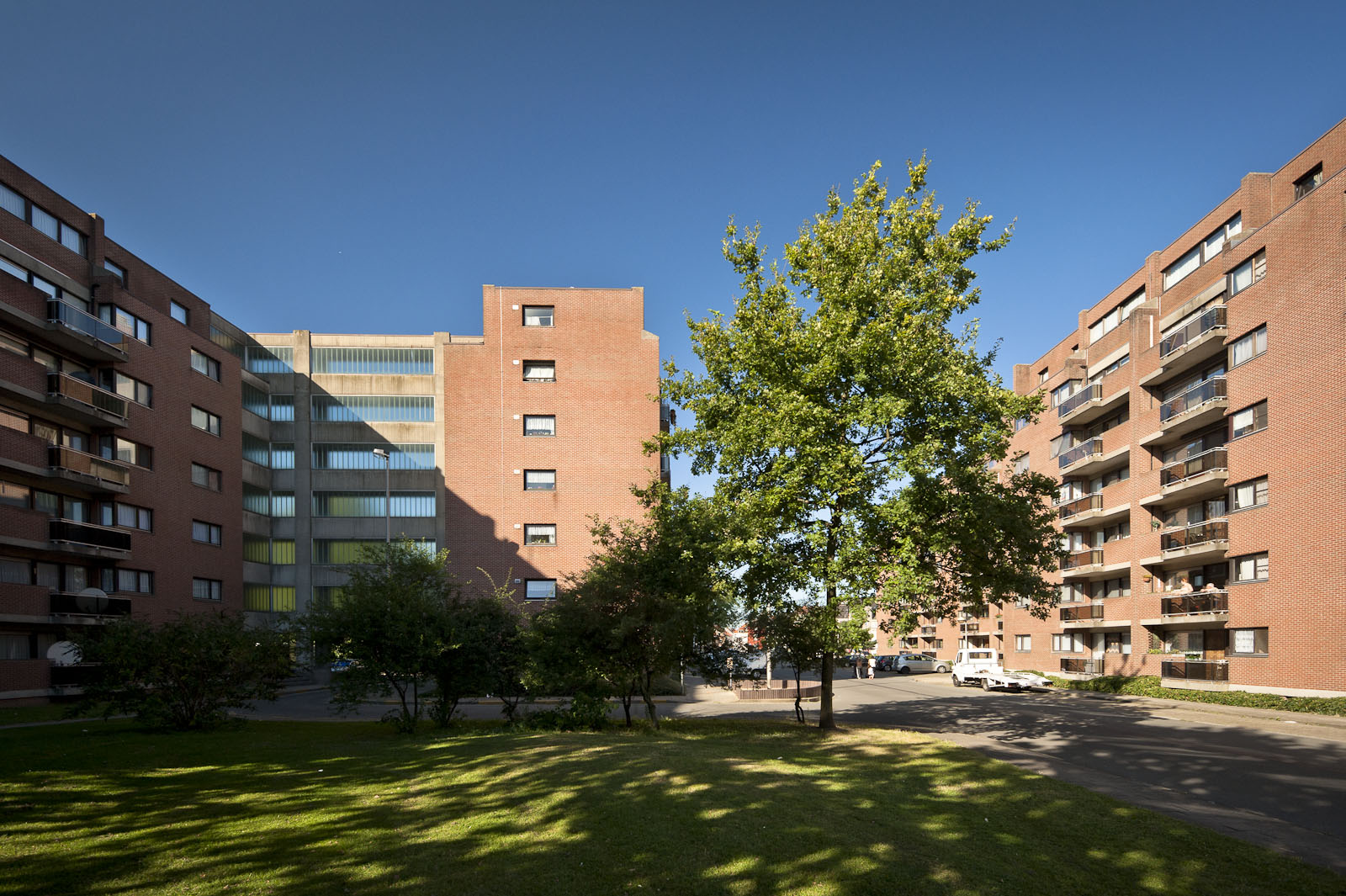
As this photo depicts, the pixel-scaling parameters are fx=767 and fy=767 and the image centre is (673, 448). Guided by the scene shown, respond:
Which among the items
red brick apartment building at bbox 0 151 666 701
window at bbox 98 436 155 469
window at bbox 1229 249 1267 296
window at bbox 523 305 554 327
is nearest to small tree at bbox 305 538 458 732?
red brick apartment building at bbox 0 151 666 701

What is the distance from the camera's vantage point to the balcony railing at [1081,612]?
43.5 m

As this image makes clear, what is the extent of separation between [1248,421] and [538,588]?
35.1 metres

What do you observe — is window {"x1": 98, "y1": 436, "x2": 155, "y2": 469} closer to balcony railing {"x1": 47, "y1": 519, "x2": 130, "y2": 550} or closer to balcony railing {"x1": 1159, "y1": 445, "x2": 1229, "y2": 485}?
balcony railing {"x1": 47, "y1": 519, "x2": 130, "y2": 550}

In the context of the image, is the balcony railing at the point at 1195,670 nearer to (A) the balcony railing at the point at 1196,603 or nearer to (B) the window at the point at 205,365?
(A) the balcony railing at the point at 1196,603

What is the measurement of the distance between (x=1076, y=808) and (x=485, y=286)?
41468 millimetres

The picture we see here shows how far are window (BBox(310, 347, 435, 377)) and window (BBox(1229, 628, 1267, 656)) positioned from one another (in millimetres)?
46457

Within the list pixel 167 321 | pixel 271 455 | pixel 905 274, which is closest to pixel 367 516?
pixel 271 455

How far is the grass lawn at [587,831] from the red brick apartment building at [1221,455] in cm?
1077

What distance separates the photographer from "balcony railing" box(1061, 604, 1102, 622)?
43.5 meters

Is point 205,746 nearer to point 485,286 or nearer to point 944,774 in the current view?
point 944,774

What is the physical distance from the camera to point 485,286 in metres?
45.3

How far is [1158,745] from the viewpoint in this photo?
1825 cm

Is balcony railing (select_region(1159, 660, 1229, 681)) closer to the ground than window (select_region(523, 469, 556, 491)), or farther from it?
closer to the ground

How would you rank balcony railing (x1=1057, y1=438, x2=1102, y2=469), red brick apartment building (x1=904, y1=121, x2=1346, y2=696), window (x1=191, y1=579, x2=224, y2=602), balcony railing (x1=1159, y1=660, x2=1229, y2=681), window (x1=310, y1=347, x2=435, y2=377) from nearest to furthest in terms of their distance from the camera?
red brick apartment building (x1=904, y1=121, x2=1346, y2=696), balcony railing (x1=1159, y1=660, x2=1229, y2=681), window (x1=191, y1=579, x2=224, y2=602), balcony railing (x1=1057, y1=438, x2=1102, y2=469), window (x1=310, y1=347, x2=435, y2=377)
